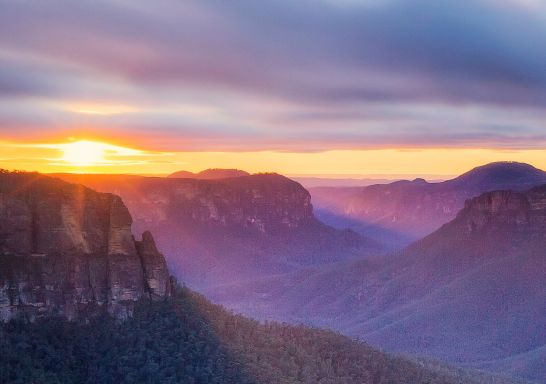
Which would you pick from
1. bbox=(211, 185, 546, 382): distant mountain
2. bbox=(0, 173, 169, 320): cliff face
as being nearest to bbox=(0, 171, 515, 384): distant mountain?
bbox=(0, 173, 169, 320): cliff face

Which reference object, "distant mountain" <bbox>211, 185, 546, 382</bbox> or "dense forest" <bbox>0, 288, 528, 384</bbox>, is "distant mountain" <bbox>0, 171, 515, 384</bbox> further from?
"distant mountain" <bbox>211, 185, 546, 382</bbox>

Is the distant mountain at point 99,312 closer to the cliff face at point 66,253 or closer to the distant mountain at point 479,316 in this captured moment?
the cliff face at point 66,253

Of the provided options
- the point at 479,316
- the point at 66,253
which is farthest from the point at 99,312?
the point at 479,316

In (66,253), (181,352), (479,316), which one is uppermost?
(66,253)

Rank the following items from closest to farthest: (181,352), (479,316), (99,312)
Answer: (181,352) → (99,312) → (479,316)

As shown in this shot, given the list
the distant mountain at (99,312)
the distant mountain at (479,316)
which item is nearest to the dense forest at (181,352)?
the distant mountain at (99,312)

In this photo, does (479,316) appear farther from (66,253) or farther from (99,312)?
(66,253)

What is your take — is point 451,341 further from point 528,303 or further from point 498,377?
point 498,377
